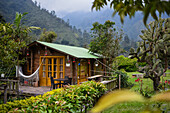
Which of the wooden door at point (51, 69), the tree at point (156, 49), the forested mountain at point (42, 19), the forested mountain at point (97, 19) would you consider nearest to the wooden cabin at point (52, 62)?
the wooden door at point (51, 69)

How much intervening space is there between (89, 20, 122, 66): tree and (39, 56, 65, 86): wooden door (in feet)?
13.5

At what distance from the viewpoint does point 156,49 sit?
7.54m

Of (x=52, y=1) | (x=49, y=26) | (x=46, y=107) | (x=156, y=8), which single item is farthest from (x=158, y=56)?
(x=52, y=1)

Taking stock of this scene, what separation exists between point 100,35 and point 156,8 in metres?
11.9

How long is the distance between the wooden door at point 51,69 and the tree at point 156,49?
4.57 metres

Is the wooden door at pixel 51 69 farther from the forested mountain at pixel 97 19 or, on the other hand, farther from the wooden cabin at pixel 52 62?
the forested mountain at pixel 97 19

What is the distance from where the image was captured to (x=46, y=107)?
2664 mm

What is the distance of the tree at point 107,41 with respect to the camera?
12.4 meters

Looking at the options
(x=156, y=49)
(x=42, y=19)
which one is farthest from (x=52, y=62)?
(x=42, y=19)

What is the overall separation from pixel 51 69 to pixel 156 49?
6500mm

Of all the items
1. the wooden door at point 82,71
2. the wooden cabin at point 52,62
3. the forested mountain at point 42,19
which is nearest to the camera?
the wooden cabin at point 52,62

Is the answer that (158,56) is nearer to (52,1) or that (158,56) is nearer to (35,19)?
(35,19)

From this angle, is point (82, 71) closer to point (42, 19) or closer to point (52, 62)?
point (52, 62)

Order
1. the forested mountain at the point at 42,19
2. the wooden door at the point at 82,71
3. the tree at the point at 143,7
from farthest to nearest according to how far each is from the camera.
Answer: the forested mountain at the point at 42,19 → the wooden door at the point at 82,71 → the tree at the point at 143,7
